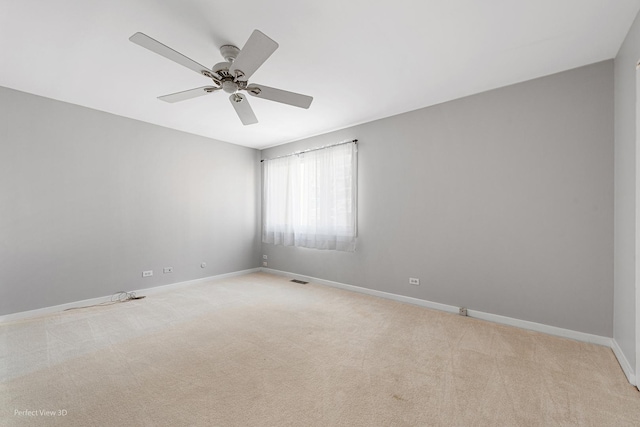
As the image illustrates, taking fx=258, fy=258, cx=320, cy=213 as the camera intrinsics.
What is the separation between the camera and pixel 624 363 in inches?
79.9

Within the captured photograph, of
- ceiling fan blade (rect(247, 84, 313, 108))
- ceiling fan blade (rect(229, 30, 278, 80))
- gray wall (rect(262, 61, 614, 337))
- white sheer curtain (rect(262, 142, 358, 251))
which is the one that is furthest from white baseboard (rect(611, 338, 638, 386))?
ceiling fan blade (rect(229, 30, 278, 80))

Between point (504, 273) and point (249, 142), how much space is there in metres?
4.71

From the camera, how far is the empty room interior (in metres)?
1.82

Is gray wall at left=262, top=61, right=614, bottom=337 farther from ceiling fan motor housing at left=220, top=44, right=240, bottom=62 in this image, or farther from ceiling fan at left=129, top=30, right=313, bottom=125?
ceiling fan motor housing at left=220, top=44, right=240, bottom=62

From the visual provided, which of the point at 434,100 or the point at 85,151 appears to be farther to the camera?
the point at 85,151

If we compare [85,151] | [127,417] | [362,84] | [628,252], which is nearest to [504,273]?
[628,252]

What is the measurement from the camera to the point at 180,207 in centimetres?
451

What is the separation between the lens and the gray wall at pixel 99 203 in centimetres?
308

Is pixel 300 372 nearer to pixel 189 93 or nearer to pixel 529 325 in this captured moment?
pixel 529 325

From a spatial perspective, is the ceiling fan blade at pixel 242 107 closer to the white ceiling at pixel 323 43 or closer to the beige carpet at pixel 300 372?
the white ceiling at pixel 323 43

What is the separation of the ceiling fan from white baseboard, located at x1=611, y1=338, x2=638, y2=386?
3.32 meters

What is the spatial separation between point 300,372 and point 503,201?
279 centimetres

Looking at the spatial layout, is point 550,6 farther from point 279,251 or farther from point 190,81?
point 279,251

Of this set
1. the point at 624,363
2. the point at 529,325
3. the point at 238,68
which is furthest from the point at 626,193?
the point at 238,68
